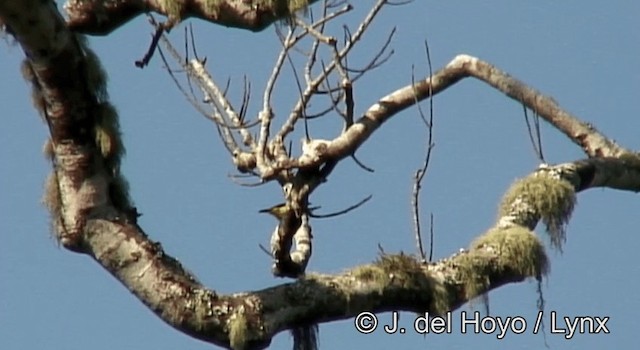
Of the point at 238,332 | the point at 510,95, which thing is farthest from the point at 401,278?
the point at 510,95

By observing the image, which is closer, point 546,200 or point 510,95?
point 546,200

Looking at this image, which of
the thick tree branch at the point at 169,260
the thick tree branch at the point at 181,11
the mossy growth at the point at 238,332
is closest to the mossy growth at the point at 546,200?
the thick tree branch at the point at 169,260

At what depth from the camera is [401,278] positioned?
3.59 metres

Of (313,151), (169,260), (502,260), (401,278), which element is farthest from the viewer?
(313,151)

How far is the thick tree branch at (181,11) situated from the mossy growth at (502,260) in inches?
33.5

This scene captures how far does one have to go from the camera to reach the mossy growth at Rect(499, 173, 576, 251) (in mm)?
4090

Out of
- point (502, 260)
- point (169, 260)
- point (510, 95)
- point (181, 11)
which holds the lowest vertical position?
point (169, 260)

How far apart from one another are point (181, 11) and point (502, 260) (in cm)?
116

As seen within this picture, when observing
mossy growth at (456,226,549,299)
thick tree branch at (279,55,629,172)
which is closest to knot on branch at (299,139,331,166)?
thick tree branch at (279,55,629,172)

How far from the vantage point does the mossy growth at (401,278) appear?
3564mm

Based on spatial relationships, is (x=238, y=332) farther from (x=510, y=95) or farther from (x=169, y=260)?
(x=510, y=95)

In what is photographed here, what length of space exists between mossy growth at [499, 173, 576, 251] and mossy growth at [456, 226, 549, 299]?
0.25 meters

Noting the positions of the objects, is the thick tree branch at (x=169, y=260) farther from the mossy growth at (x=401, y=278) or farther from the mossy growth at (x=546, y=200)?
the mossy growth at (x=546, y=200)

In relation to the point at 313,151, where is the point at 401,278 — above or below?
below
